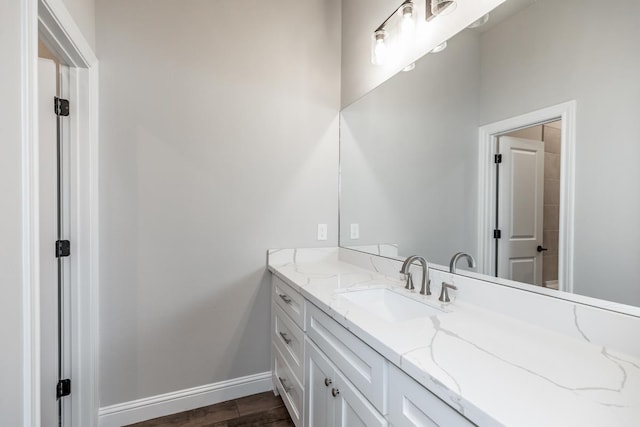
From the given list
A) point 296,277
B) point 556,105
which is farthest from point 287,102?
point 556,105

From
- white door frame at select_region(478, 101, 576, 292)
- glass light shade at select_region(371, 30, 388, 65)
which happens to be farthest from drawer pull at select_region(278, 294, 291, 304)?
glass light shade at select_region(371, 30, 388, 65)

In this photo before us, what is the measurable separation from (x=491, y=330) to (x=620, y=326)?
12.1 inches

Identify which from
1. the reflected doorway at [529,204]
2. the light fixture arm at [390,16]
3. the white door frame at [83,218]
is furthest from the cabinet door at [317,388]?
the light fixture arm at [390,16]

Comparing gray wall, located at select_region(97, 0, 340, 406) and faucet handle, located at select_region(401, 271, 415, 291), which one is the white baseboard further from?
faucet handle, located at select_region(401, 271, 415, 291)

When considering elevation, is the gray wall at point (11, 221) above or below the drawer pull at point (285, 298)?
above

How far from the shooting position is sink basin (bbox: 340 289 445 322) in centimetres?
131

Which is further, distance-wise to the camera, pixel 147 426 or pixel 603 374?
pixel 147 426

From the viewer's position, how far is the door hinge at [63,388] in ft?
4.92

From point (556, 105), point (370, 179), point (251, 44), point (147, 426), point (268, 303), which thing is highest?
point (251, 44)

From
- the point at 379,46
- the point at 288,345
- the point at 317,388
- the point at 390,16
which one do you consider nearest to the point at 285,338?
the point at 288,345

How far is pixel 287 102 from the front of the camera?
6.63 feet

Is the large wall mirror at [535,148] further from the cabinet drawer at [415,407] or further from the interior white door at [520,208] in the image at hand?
the cabinet drawer at [415,407]

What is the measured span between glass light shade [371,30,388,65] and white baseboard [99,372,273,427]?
2138 millimetres

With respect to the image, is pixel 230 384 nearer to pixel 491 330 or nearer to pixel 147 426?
pixel 147 426
